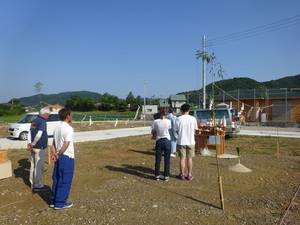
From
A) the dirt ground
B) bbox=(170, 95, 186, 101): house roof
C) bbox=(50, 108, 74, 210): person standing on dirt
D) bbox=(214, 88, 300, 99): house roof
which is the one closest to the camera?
the dirt ground

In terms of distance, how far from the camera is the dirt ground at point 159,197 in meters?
3.79

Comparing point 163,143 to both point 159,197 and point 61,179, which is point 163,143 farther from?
point 61,179

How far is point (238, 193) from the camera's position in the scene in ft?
15.9

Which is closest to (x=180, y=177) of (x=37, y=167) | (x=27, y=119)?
(x=37, y=167)

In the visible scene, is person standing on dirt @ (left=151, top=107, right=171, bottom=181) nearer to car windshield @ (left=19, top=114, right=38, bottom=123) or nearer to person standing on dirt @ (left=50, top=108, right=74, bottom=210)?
person standing on dirt @ (left=50, top=108, right=74, bottom=210)

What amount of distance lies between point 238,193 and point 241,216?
1.08 meters

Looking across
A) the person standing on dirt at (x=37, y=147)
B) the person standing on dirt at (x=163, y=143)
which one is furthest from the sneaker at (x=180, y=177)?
the person standing on dirt at (x=37, y=147)

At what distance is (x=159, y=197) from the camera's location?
4652 millimetres

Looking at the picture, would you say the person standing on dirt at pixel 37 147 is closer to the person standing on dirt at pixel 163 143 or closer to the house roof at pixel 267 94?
the person standing on dirt at pixel 163 143

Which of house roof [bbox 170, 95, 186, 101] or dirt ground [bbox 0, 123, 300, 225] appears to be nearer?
dirt ground [bbox 0, 123, 300, 225]

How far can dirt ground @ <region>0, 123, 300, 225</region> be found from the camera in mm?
3789

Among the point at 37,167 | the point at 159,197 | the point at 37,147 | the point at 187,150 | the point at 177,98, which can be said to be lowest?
the point at 159,197

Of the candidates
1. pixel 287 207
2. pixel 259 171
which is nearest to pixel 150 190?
pixel 287 207

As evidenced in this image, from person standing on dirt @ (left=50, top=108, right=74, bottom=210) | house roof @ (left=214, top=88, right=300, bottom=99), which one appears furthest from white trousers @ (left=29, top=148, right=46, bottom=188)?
house roof @ (left=214, top=88, right=300, bottom=99)
